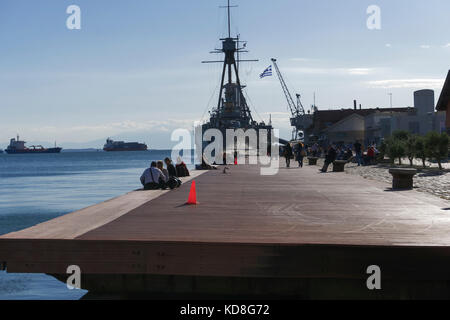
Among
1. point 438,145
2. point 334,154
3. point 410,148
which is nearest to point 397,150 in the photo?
point 410,148

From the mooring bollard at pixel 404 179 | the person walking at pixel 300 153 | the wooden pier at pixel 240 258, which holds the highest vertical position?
the person walking at pixel 300 153

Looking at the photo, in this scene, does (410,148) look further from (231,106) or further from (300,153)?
(231,106)

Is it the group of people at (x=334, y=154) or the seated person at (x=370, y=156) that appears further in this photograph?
the seated person at (x=370, y=156)

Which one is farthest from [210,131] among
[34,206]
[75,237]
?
[75,237]

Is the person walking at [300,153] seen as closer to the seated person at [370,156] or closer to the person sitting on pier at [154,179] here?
the seated person at [370,156]

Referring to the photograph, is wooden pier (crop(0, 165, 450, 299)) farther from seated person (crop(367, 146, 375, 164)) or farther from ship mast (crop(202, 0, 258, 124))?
ship mast (crop(202, 0, 258, 124))

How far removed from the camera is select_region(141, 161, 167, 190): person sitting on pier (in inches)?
706

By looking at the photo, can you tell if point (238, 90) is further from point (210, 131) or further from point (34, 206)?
point (34, 206)

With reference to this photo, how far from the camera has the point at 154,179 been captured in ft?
58.8

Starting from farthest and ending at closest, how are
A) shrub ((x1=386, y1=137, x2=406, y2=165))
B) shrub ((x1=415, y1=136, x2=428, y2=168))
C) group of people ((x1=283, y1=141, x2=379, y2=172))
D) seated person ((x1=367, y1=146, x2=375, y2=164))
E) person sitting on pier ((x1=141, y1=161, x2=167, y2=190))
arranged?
seated person ((x1=367, y1=146, x2=375, y2=164)), shrub ((x1=386, y1=137, x2=406, y2=165)), shrub ((x1=415, y1=136, x2=428, y2=168)), group of people ((x1=283, y1=141, x2=379, y2=172)), person sitting on pier ((x1=141, y1=161, x2=167, y2=190))

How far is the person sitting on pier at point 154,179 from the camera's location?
1792 centimetres

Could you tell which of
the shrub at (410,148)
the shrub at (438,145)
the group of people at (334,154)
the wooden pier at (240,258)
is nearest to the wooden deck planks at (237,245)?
the wooden pier at (240,258)

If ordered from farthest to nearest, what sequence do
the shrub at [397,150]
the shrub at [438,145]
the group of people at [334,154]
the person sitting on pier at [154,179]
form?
the shrub at [397,150]
the shrub at [438,145]
the group of people at [334,154]
the person sitting on pier at [154,179]

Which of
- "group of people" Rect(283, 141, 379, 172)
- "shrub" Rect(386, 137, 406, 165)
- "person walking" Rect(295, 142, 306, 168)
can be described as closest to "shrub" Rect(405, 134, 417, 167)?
"shrub" Rect(386, 137, 406, 165)
